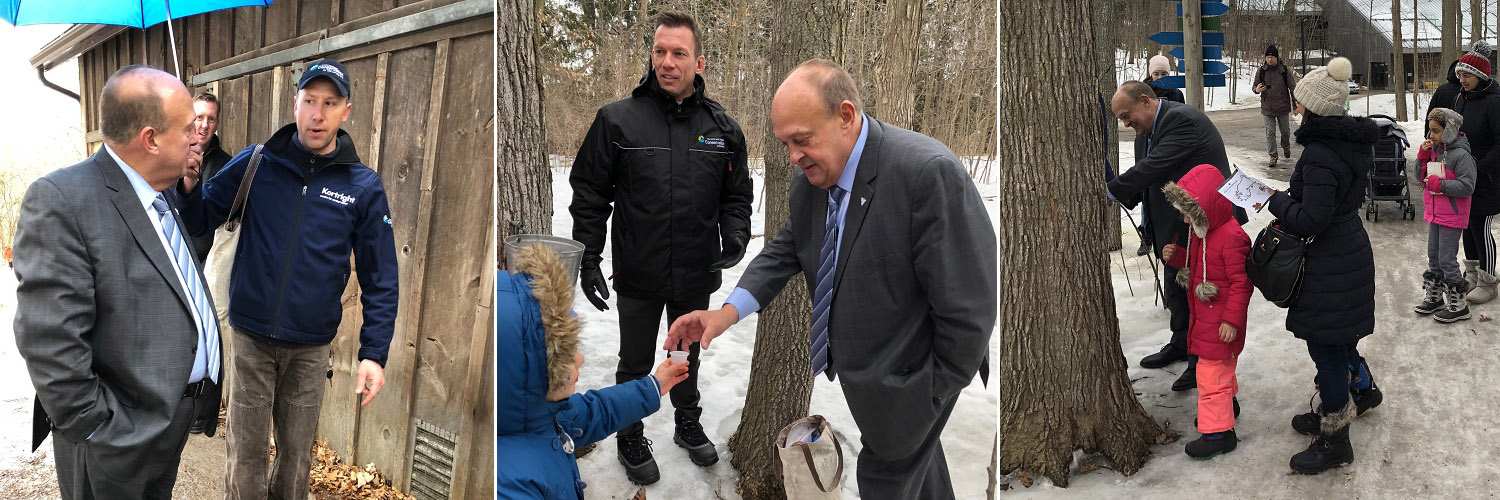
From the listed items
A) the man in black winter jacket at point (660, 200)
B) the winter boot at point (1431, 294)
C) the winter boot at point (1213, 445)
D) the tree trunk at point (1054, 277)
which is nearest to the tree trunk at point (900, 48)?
the man in black winter jacket at point (660, 200)

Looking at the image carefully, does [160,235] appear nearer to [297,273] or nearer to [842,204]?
[297,273]

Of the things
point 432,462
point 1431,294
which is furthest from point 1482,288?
point 432,462

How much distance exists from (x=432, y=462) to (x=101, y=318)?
115 cm

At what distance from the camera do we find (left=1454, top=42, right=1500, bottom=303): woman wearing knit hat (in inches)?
169

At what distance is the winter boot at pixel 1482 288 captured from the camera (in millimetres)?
4727

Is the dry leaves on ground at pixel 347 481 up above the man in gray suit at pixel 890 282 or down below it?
below

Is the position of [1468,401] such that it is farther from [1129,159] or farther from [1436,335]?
[1129,159]

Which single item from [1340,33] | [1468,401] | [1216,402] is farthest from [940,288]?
[1340,33]

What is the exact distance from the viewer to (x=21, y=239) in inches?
76.2

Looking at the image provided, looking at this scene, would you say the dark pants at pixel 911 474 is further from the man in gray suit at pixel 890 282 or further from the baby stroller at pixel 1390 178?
the baby stroller at pixel 1390 178

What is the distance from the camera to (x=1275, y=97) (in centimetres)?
654

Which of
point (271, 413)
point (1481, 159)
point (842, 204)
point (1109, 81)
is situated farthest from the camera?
point (1109, 81)

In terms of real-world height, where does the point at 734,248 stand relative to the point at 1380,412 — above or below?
above

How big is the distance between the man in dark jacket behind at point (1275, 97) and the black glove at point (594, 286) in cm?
605
